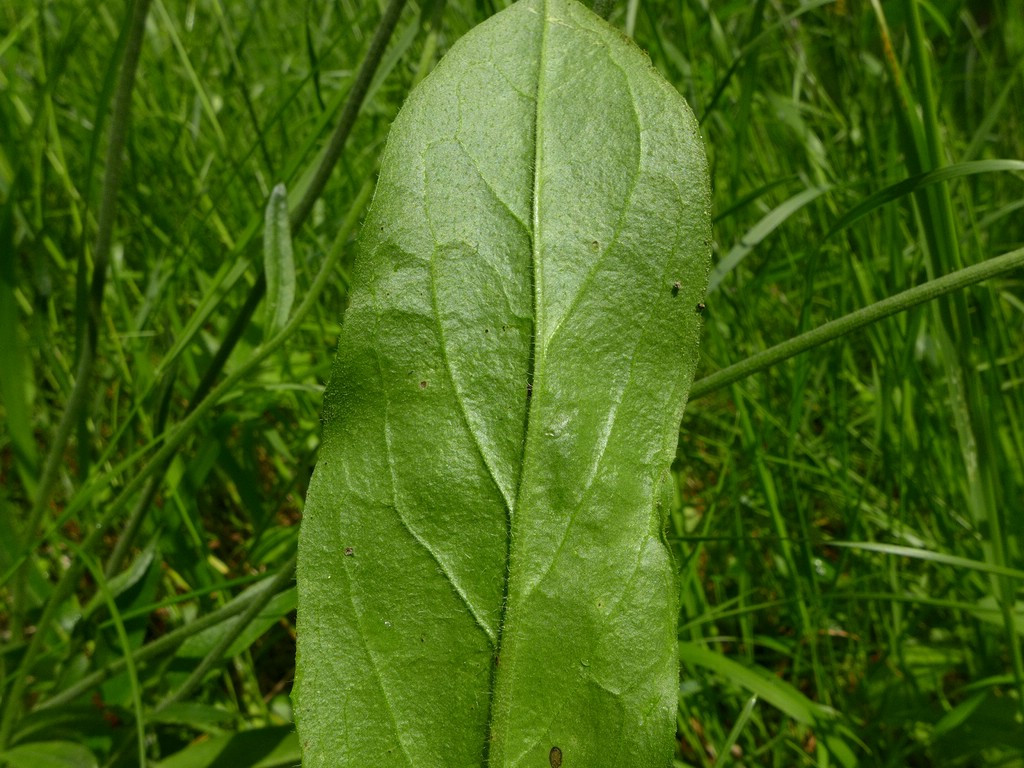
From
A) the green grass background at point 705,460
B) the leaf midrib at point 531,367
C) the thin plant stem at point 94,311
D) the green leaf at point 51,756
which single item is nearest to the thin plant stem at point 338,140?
the green grass background at point 705,460

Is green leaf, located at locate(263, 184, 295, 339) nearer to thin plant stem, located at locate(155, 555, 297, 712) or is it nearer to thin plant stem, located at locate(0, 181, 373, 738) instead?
thin plant stem, located at locate(0, 181, 373, 738)

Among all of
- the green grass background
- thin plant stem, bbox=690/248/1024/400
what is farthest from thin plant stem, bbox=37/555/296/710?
thin plant stem, bbox=690/248/1024/400

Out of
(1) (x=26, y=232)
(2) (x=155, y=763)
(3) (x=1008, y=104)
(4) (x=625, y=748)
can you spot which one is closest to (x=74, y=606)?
(2) (x=155, y=763)

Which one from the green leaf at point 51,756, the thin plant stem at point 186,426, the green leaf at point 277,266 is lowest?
the green leaf at point 51,756

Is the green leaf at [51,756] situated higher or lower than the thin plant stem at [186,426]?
lower

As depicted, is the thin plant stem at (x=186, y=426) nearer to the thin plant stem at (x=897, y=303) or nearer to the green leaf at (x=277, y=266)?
the green leaf at (x=277, y=266)

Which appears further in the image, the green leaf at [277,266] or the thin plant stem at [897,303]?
the green leaf at [277,266]
